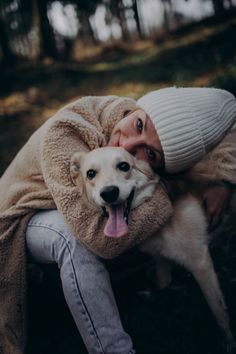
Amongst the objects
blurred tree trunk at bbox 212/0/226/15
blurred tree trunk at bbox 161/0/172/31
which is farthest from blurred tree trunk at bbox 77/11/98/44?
blurred tree trunk at bbox 212/0/226/15

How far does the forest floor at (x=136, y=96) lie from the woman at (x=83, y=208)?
39 centimetres

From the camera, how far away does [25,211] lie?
2.04 m

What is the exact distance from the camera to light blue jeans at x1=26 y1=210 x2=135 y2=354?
1711mm

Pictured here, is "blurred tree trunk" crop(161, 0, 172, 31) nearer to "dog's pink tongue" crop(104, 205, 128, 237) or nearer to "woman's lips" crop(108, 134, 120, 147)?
"woman's lips" crop(108, 134, 120, 147)

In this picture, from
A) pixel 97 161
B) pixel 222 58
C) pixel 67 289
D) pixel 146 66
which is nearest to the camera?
pixel 67 289

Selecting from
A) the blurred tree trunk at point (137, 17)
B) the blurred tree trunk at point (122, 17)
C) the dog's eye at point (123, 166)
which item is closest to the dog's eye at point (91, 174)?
the dog's eye at point (123, 166)

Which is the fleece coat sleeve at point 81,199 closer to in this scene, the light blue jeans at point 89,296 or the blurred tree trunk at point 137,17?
the light blue jeans at point 89,296

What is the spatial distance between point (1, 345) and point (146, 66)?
615 cm

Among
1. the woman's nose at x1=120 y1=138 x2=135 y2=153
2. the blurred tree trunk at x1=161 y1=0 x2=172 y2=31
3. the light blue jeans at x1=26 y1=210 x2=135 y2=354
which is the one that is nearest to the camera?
the light blue jeans at x1=26 y1=210 x2=135 y2=354

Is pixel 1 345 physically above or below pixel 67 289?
below

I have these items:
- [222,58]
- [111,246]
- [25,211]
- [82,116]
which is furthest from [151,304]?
[222,58]

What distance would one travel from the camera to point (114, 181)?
73.5 inches

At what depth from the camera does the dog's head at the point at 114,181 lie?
5.96 feet

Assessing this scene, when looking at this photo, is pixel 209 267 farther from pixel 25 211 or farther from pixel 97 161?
pixel 25 211
